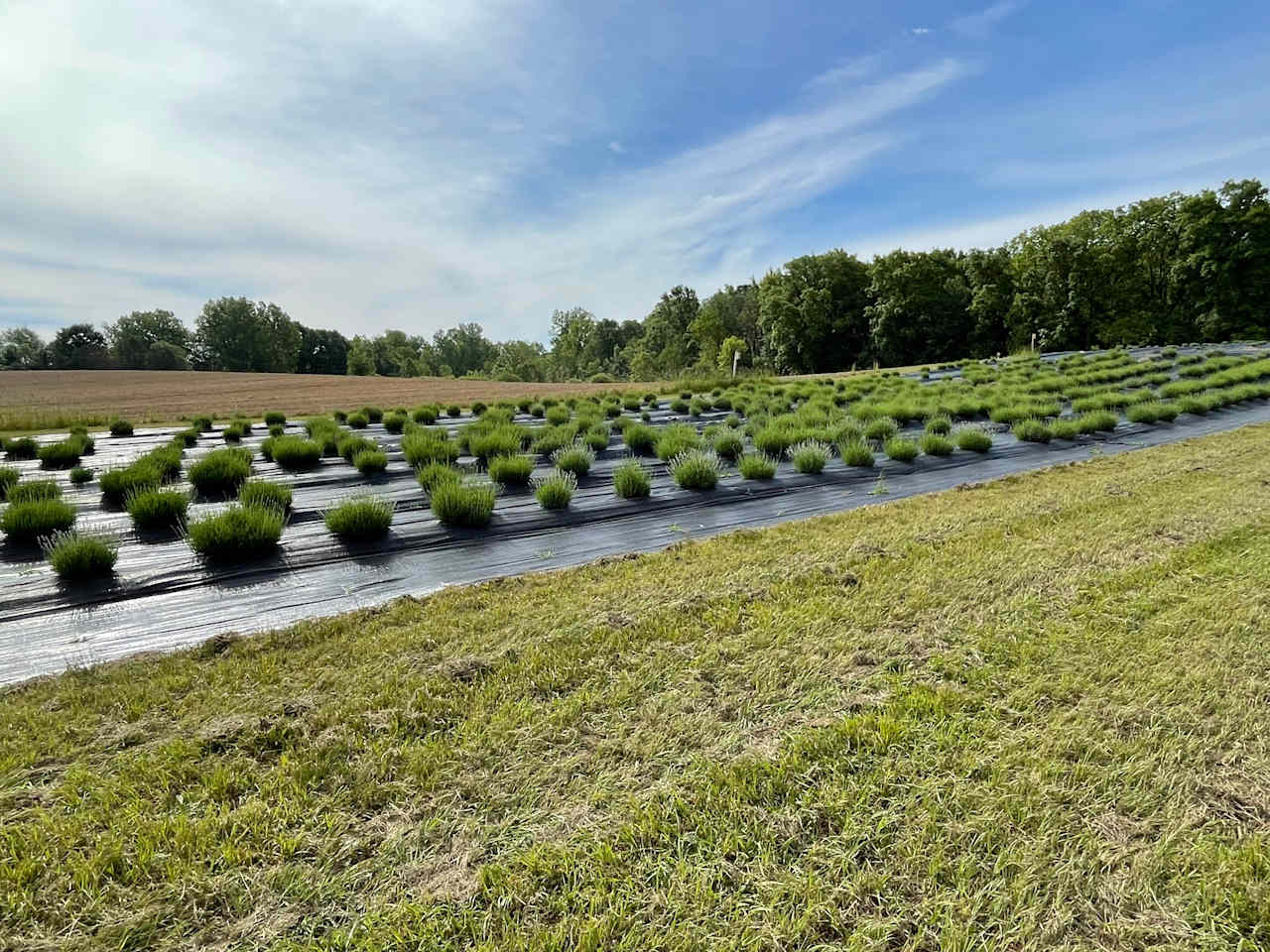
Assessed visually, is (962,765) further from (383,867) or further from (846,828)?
(383,867)

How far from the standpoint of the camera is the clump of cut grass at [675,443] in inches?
248

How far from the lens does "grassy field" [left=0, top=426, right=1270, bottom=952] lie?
125 centimetres

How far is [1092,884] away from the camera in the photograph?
1304 mm

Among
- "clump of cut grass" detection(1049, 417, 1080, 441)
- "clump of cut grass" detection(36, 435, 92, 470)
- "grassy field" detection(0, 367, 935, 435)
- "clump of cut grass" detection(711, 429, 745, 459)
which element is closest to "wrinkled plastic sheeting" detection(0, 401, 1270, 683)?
"clump of cut grass" detection(711, 429, 745, 459)

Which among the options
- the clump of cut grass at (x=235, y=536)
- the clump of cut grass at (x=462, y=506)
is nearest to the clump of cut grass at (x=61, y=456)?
the clump of cut grass at (x=235, y=536)

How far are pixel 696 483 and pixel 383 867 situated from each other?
4.13 meters

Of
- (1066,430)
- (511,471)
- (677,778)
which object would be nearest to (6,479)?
(511,471)

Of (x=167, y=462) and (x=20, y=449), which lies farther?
(x=20, y=449)

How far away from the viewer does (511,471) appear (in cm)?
523

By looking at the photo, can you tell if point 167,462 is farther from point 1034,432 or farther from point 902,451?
point 1034,432

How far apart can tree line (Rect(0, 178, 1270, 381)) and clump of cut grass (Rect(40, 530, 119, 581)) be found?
21765mm

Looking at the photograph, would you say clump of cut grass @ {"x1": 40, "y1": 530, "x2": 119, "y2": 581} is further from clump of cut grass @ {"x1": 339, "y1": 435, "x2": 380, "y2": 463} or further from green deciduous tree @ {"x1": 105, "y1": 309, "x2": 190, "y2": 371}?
green deciduous tree @ {"x1": 105, "y1": 309, "x2": 190, "y2": 371}

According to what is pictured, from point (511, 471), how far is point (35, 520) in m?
3.29

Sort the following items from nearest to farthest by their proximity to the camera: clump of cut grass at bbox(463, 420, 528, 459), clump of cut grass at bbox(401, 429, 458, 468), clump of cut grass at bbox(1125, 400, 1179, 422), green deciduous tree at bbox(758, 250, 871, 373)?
clump of cut grass at bbox(401, 429, 458, 468)
clump of cut grass at bbox(463, 420, 528, 459)
clump of cut grass at bbox(1125, 400, 1179, 422)
green deciduous tree at bbox(758, 250, 871, 373)
